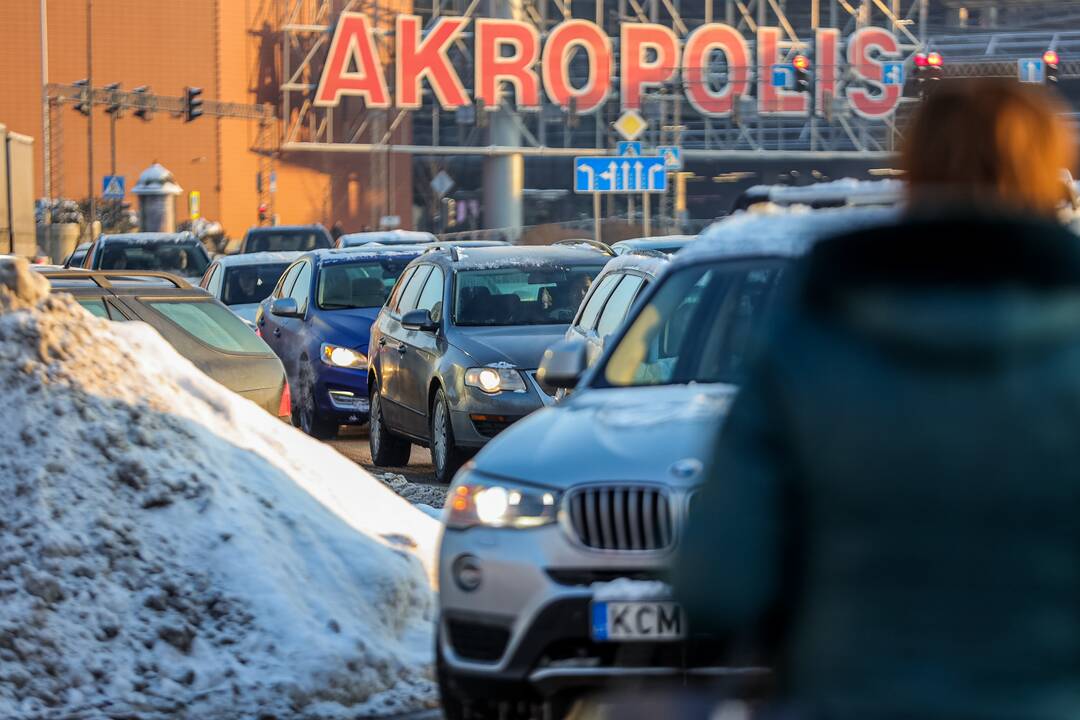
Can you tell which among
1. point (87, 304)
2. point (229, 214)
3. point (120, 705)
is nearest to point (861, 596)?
point (120, 705)

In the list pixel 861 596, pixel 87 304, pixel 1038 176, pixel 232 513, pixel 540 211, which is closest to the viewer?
pixel 861 596

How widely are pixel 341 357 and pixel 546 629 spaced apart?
40.1 feet

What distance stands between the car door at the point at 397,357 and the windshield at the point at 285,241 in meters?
17.3

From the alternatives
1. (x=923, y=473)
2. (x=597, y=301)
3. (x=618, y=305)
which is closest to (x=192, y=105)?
(x=597, y=301)

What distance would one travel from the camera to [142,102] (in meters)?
58.9

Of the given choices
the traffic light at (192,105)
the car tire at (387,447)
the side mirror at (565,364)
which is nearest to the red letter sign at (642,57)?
the traffic light at (192,105)

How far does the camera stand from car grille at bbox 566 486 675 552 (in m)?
5.71

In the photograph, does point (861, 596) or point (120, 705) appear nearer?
point (861, 596)

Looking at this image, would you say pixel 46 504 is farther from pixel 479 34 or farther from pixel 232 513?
pixel 479 34

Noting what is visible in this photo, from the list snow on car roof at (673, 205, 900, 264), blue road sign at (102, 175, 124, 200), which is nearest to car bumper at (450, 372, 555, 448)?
snow on car roof at (673, 205, 900, 264)

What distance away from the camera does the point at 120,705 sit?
658 centimetres

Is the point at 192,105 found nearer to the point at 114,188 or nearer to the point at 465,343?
the point at 114,188

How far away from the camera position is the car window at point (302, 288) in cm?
1873

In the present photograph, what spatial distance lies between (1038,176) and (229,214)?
64709 millimetres
